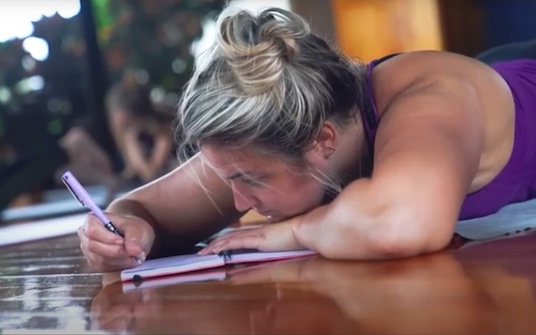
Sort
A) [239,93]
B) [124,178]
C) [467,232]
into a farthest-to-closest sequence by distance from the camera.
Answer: [124,178], [467,232], [239,93]

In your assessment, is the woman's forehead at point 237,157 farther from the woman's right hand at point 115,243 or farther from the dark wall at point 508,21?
the dark wall at point 508,21

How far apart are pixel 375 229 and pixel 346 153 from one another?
10.6 inches

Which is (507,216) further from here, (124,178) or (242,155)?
(124,178)

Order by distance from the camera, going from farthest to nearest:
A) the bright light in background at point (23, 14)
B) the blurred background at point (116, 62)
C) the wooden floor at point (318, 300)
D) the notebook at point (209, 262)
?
the bright light in background at point (23, 14) → the blurred background at point (116, 62) → the notebook at point (209, 262) → the wooden floor at point (318, 300)

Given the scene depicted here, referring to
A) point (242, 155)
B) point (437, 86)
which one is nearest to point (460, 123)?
point (437, 86)

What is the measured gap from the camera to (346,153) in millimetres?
1410

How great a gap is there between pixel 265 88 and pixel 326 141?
0.50 ft

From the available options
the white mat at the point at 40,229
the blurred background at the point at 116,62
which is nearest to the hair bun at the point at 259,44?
the white mat at the point at 40,229

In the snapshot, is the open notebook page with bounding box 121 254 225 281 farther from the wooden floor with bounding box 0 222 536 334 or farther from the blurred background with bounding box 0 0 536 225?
the blurred background with bounding box 0 0 536 225

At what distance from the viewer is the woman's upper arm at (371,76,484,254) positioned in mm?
1157

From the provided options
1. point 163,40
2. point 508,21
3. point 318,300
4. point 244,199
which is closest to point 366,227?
point 318,300

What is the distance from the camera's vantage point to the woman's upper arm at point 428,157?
116 centimetres

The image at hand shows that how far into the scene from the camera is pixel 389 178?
1.17 m

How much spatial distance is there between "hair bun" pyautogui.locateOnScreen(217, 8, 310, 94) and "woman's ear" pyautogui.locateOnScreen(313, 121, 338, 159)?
121mm
